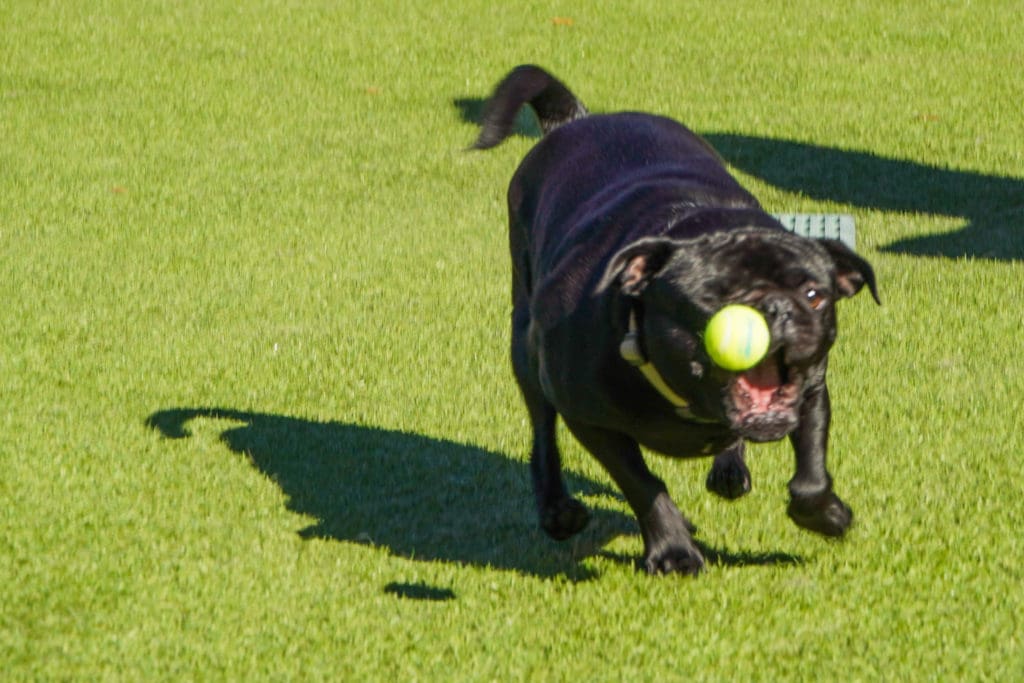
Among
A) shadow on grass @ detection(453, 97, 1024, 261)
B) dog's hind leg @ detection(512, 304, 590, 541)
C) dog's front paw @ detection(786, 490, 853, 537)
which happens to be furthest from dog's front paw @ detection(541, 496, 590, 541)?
shadow on grass @ detection(453, 97, 1024, 261)

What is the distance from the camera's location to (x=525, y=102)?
6918 millimetres

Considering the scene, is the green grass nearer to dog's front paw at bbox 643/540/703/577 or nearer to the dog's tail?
dog's front paw at bbox 643/540/703/577

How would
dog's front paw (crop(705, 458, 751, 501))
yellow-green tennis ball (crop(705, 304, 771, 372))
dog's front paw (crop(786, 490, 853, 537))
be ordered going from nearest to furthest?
yellow-green tennis ball (crop(705, 304, 771, 372))
dog's front paw (crop(786, 490, 853, 537))
dog's front paw (crop(705, 458, 751, 501))

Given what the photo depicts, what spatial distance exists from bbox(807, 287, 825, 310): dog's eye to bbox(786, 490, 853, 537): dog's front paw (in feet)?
2.75

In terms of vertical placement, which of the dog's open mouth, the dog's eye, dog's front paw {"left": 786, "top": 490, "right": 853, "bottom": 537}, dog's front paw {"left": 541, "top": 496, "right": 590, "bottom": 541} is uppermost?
the dog's eye

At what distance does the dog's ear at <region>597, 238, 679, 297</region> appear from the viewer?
15.5 ft

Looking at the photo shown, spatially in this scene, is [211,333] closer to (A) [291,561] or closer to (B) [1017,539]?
(A) [291,561]

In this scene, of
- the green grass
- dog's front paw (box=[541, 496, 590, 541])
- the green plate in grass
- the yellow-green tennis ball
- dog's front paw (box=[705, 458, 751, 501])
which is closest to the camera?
the yellow-green tennis ball

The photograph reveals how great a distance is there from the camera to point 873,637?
193 inches

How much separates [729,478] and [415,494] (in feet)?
4.38

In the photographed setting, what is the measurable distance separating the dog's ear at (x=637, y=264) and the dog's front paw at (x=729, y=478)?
51.8 inches

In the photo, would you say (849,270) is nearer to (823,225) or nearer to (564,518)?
(564,518)

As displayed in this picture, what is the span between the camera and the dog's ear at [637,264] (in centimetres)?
472

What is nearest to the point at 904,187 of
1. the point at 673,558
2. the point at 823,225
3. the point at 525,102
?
the point at 823,225
